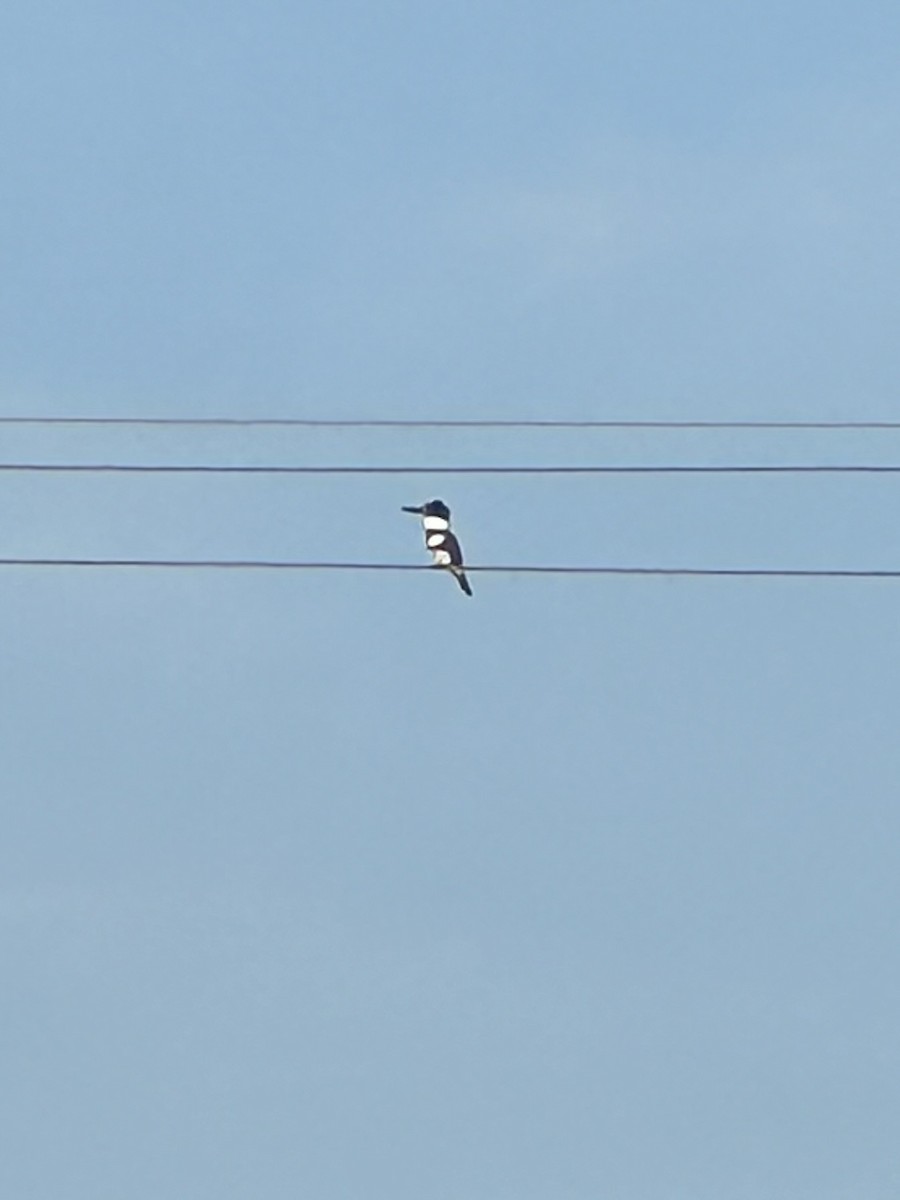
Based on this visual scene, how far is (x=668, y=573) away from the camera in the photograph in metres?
27.9

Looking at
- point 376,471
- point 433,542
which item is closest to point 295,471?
point 376,471

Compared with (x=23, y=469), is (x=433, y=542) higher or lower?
higher

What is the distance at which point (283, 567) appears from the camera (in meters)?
27.8

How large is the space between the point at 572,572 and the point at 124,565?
3154 mm

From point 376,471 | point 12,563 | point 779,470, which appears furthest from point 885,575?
point 12,563

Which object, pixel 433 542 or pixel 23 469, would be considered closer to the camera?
pixel 23 469

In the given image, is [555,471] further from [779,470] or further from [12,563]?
[12,563]

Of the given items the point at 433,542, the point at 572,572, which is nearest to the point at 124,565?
the point at 572,572

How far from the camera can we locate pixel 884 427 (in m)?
28.7

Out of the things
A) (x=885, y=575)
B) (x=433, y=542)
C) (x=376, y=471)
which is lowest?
(x=885, y=575)

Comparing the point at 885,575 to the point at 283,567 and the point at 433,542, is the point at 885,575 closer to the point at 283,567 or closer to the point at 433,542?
the point at 283,567

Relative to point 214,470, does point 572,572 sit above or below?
below

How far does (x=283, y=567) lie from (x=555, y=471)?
2.22m

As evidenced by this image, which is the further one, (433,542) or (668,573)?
(433,542)
